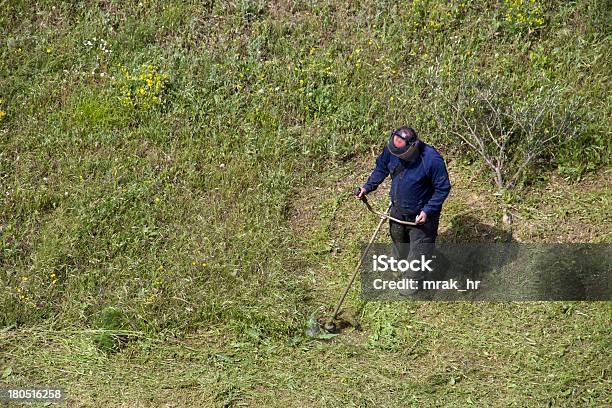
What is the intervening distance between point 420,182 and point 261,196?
217 cm

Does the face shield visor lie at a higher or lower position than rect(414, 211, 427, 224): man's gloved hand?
higher

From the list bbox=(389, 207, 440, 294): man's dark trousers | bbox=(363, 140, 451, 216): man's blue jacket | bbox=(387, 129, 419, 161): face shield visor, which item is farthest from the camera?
bbox=(389, 207, 440, 294): man's dark trousers

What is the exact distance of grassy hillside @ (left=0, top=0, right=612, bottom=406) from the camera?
7152 millimetres

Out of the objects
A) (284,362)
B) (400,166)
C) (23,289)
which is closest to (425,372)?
(284,362)

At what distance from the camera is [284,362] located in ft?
23.8

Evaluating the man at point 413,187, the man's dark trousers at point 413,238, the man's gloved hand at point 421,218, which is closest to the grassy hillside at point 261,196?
the man's dark trousers at point 413,238

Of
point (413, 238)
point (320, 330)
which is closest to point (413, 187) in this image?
point (413, 238)

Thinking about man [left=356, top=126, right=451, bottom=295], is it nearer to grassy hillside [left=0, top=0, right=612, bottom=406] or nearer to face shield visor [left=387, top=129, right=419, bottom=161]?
face shield visor [left=387, top=129, right=419, bottom=161]

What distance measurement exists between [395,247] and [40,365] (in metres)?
3.46

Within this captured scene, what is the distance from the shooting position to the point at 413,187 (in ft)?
24.1

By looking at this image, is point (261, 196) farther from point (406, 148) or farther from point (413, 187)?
point (406, 148)

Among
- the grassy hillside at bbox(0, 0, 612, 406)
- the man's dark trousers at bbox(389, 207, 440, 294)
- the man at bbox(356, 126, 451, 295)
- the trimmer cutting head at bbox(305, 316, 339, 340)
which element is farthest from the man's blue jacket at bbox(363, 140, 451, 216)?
the trimmer cutting head at bbox(305, 316, 339, 340)

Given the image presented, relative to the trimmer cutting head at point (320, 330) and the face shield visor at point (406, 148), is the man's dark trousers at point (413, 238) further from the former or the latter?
the trimmer cutting head at point (320, 330)

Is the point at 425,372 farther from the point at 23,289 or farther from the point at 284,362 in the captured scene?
the point at 23,289
